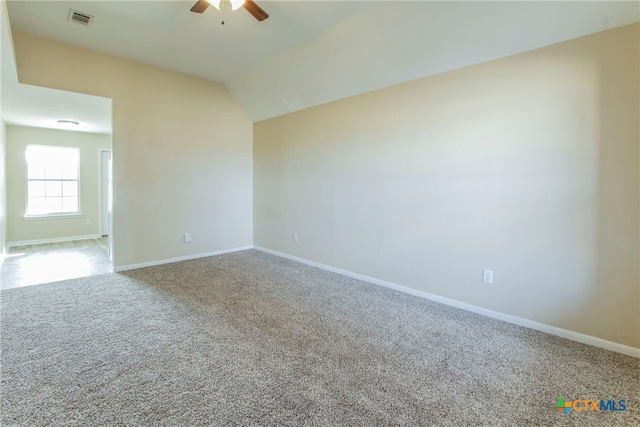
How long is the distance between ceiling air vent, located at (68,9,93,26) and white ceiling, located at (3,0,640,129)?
0.17 ft

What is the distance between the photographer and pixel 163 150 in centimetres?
440

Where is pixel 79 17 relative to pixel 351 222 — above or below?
above

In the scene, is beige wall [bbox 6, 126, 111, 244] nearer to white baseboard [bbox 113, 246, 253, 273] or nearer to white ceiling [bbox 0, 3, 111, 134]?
white ceiling [bbox 0, 3, 111, 134]

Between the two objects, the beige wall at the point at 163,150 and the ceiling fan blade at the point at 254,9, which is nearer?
the ceiling fan blade at the point at 254,9

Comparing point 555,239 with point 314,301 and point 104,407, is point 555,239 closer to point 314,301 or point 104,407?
point 314,301

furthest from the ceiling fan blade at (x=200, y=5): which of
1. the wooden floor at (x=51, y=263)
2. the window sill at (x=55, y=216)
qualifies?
the window sill at (x=55, y=216)

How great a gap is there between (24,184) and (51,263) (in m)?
2.65

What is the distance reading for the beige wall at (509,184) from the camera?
7.14 feet

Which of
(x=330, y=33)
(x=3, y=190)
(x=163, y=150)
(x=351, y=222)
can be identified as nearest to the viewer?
(x=330, y=33)

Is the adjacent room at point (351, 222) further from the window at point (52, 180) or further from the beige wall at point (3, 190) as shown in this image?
the window at point (52, 180)

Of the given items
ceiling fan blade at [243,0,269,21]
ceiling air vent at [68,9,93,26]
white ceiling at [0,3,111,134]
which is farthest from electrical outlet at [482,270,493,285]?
ceiling air vent at [68,9,93,26]

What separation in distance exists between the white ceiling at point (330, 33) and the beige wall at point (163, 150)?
28 cm

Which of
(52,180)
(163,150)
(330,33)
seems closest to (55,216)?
(52,180)

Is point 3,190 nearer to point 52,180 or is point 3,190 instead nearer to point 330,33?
point 52,180
